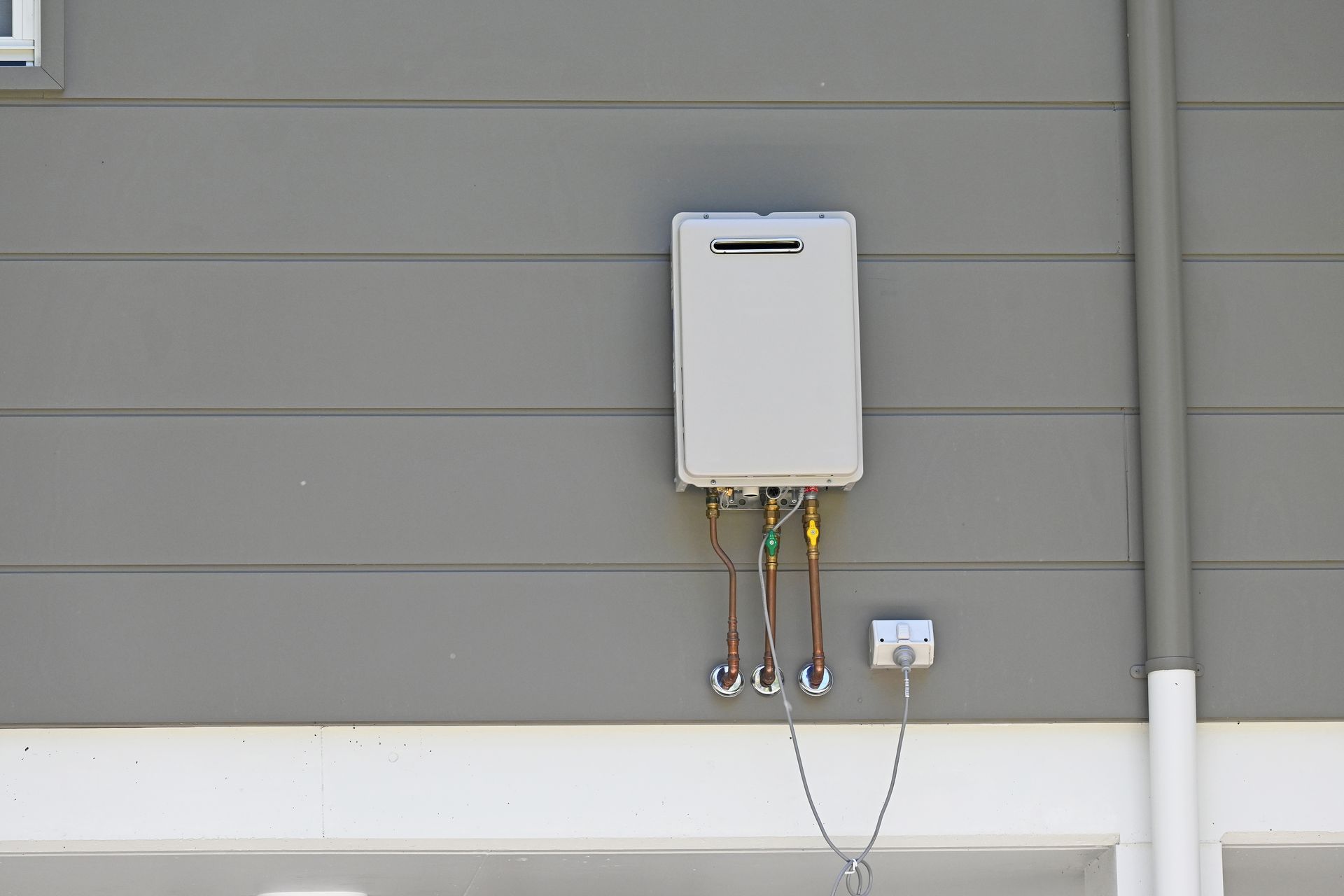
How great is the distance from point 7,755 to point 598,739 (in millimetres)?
983

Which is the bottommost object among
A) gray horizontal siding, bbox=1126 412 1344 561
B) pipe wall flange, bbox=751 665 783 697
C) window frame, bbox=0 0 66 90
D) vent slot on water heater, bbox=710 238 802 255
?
pipe wall flange, bbox=751 665 783 697

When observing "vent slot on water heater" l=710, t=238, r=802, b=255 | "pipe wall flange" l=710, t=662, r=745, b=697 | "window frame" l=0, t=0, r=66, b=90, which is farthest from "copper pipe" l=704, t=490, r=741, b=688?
"window frame" l=0, t=0, r=66, b=90

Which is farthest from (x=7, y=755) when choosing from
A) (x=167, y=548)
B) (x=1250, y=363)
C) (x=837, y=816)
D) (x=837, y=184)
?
(x=1250, y=363)

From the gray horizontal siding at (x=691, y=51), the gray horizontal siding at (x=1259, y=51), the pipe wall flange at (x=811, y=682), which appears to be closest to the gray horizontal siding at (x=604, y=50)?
the gray horizontal siding at (x=691, y=51)

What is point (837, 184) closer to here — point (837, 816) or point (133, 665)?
point (837, 816)

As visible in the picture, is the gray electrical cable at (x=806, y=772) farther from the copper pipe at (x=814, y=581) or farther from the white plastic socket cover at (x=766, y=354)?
the white plastic socket cover at (x=766, y=354)

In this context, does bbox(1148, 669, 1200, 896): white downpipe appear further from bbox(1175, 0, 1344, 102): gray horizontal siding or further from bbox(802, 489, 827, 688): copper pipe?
bbox(1175, 0, 1344, 102): gray horizontal siding

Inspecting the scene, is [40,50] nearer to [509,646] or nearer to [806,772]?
[509,646]

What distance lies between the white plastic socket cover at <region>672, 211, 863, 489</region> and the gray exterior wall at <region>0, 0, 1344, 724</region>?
0.13 m

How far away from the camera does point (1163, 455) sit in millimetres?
1879

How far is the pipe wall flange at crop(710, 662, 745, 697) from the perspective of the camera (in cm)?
185

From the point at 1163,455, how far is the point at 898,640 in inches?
21.8

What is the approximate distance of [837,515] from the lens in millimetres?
1899

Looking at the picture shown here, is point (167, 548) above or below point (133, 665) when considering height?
above
